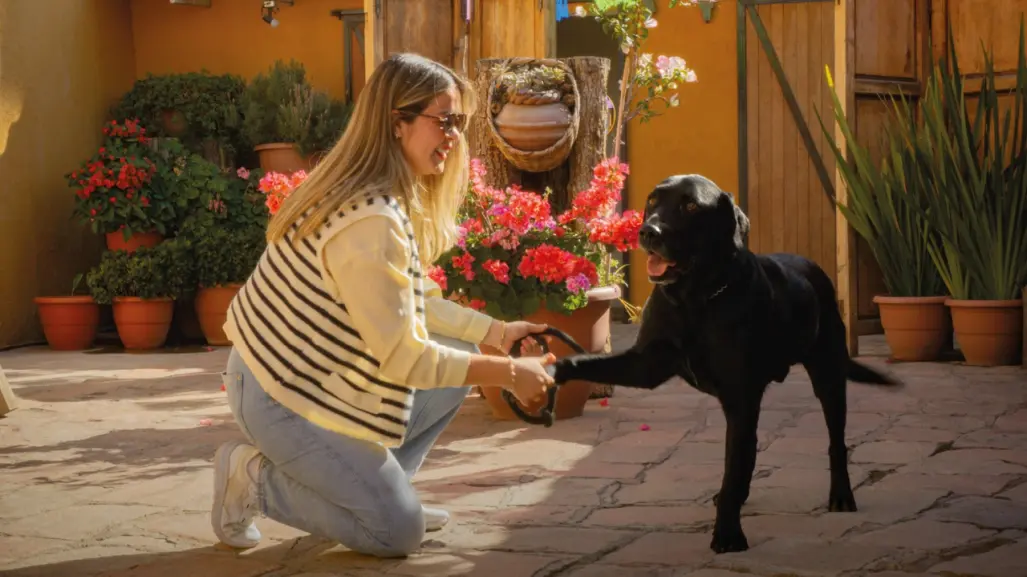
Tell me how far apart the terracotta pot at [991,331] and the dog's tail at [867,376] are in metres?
3.22

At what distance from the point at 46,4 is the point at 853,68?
5.87m

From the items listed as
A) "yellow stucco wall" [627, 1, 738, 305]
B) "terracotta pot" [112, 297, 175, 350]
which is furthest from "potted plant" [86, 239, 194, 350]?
"yellow stucco wall" [627, 1, 738, 305]

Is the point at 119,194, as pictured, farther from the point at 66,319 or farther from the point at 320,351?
the point at 320,351

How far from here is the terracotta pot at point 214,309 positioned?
27.6 feet

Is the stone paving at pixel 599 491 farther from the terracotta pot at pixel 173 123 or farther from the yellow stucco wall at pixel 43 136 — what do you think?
the terracotta pot at pixel 173 123

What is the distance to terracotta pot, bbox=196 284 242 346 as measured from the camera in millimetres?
8406

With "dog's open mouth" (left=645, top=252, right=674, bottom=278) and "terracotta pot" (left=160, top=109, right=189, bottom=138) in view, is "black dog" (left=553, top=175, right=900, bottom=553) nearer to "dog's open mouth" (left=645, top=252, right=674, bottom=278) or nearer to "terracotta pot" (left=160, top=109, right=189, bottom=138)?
"dog's open mouth" (left=645, top=252, right=674, bottom=278)

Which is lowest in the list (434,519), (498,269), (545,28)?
(434,519)

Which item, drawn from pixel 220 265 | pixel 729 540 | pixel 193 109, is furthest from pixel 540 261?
pixel 193 109

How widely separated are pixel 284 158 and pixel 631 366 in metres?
6.72

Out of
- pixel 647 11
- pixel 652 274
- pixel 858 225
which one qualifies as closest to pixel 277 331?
pixel 652 274

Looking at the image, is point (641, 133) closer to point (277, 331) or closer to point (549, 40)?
point (549, 40)

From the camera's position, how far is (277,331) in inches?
104

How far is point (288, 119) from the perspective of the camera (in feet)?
29.3
